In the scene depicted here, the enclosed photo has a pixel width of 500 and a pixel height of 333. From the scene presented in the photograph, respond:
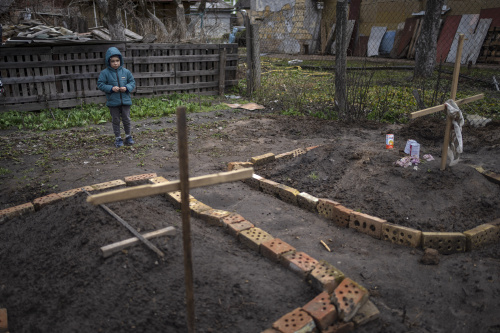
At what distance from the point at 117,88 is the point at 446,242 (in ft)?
18.5

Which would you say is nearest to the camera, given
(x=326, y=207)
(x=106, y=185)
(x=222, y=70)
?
(x=326, y=207)

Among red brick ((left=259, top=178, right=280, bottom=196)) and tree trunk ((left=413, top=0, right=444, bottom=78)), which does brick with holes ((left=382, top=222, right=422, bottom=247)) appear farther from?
tree trunk ((left=413, top=0, right=444, bottom=78))

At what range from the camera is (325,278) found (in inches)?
117

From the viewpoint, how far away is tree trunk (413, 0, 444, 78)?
1259 cm

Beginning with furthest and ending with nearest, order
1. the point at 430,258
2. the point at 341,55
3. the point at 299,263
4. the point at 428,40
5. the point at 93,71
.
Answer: the point at 428,40
the point at 93,71
the point at 341,55
the point at 430,258
the point at 299,263

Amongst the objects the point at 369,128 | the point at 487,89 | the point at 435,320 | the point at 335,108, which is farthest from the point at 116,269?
the point at 487,89

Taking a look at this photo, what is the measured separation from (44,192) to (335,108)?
598 centimetres

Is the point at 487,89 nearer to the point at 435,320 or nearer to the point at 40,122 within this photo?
the point at 435,320

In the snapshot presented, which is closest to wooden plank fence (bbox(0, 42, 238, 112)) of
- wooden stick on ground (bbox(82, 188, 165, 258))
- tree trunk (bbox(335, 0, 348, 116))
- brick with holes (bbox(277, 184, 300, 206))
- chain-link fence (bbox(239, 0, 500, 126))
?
chain-link fence (bbox(239, 0, 500, 126))

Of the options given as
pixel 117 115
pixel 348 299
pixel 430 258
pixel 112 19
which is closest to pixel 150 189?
pixel 348 299

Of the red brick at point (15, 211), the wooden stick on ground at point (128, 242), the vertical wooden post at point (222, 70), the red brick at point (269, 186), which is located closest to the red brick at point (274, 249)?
the wooden stick on ground at point (128, 242)

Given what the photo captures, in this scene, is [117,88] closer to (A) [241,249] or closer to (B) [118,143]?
(B) [118,143]

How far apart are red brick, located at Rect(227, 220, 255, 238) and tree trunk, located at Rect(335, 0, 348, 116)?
5080 mm

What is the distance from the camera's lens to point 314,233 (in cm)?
413
